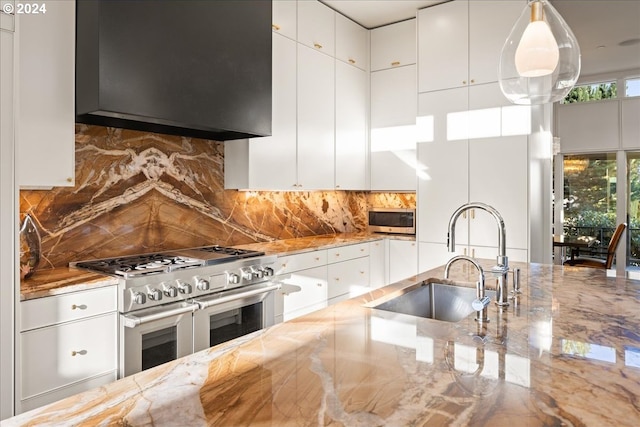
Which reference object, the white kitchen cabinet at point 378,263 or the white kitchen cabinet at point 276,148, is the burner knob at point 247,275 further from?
the white kitchen cabinet at point 378,263

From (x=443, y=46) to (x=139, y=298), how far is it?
3.40m

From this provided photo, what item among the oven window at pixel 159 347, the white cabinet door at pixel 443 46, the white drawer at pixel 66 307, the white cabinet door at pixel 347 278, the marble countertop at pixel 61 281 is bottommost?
the oven window at pixel 159 347

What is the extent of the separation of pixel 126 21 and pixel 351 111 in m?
2.49

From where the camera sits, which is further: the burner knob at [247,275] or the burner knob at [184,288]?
the burner knob at [247,275]

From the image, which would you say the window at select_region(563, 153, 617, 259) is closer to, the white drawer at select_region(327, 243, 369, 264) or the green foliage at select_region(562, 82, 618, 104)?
the green foliage at select_region(562, 82, 618, 104)

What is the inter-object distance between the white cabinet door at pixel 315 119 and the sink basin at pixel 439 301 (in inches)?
79.0

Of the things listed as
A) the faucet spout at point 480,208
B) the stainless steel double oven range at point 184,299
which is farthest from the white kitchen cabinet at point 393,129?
the faucet spout at point 480,208

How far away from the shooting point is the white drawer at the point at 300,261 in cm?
334

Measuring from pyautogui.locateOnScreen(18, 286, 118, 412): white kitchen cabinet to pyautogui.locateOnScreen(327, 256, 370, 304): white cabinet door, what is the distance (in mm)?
1964

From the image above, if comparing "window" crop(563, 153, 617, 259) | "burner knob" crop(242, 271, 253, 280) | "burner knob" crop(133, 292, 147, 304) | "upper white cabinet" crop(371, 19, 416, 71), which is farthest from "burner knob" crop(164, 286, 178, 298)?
"window" crop(563, 153, 617, 259)

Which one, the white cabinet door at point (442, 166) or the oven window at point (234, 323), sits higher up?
the white cabinet door at point (442, 166)

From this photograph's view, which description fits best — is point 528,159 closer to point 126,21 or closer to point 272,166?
point 272,166

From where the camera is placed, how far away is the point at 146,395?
928 mm

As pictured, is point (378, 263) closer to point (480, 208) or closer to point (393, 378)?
point (480, 208)
